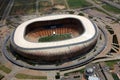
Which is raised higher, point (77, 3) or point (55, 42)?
point (55, 42)

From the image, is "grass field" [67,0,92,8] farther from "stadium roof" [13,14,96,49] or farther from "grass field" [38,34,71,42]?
"grass field" [38,34,71,42]

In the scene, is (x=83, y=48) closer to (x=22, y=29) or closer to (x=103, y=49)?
(x=103, y=49)

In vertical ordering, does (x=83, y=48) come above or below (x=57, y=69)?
above

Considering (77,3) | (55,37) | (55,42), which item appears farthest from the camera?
(77,3)

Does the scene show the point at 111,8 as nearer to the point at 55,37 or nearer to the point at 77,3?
the point at 77,3

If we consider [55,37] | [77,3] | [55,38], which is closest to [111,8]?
[77,3]

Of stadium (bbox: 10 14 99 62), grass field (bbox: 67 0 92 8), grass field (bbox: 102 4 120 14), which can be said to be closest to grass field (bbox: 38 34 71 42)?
stadium (bbox: 10 14 99 62)

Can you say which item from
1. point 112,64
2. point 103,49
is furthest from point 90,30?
point 112,64

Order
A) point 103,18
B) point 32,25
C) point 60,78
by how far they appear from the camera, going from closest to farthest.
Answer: point 60,78
point 32,25
point 103,18
